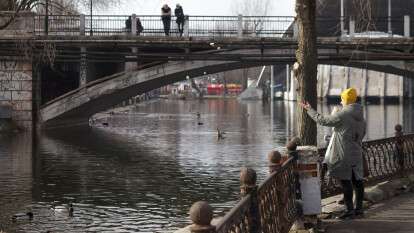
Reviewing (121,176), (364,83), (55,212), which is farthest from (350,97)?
(364,83)

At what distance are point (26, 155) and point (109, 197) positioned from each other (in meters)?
9.74

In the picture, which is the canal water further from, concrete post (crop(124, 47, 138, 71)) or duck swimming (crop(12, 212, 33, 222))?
concrete post (crop(124, 47, 138, 71))

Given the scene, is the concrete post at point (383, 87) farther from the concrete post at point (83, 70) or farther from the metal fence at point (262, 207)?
the metal fence at point (262, 207)

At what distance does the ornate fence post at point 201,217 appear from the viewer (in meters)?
4.38

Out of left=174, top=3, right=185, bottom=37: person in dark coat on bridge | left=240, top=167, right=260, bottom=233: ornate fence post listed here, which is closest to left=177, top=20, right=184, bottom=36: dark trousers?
left=174, top=3, right=185, bottom=37: person in dark coat on bridge

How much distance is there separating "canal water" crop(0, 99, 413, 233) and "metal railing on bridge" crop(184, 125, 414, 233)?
3326 mm

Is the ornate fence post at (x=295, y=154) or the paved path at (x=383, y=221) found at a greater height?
the ornate fence post at (x=295, y=154)

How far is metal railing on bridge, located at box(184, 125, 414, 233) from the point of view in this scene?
4.89 metres

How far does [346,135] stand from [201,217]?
4.94m

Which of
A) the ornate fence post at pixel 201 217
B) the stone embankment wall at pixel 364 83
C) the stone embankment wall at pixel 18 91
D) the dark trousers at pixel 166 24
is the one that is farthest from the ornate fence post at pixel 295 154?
the stone embankment wall at pixel 364 83

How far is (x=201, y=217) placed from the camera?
Answer: 440cm

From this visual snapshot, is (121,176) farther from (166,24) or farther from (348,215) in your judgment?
(166,24)

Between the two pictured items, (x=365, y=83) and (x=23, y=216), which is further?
(x=365, y=83)

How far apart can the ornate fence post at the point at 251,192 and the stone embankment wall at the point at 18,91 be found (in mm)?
31191
